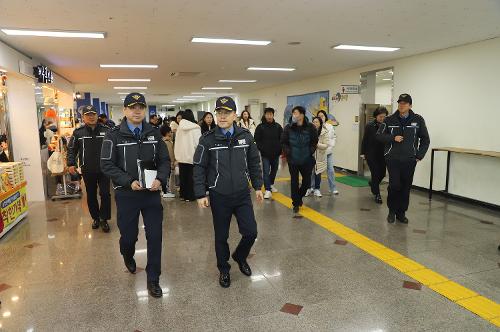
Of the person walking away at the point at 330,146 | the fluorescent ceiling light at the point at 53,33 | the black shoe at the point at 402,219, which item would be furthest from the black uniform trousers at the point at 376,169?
the fluorescent ceiling light at the point at 53,33

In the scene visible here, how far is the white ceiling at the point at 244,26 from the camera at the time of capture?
3.90m

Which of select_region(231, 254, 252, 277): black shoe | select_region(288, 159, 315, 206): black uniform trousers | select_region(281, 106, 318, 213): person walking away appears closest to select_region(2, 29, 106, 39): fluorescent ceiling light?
select_region(281, 106, 318, 213): person walking away

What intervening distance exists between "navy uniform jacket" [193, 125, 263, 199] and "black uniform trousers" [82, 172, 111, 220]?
2180 mm

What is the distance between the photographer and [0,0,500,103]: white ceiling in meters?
3.90

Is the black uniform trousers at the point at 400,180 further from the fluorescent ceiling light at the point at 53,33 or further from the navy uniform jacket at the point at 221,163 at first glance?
the fluorescent ceiling light at the point at 53,33

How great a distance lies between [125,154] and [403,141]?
3525 millimetres

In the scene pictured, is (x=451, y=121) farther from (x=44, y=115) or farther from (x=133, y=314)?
(x=44, y=115)

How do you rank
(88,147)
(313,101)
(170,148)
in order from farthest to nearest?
(313,101) → (170,148) → (88,147)

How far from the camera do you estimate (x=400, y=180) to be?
4648 mm

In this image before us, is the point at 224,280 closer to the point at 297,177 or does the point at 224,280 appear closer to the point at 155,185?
the point at 155,185

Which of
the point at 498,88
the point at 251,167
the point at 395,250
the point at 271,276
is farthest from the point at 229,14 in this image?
the point at 498,88

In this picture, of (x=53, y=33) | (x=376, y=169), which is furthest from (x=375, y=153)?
(x=53, y=33)

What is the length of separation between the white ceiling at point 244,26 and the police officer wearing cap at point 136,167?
67.1 inches

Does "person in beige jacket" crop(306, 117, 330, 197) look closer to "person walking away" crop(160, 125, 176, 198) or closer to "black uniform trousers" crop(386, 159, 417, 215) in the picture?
"black uniform trousers" crop(386, 159, 417, 215)
